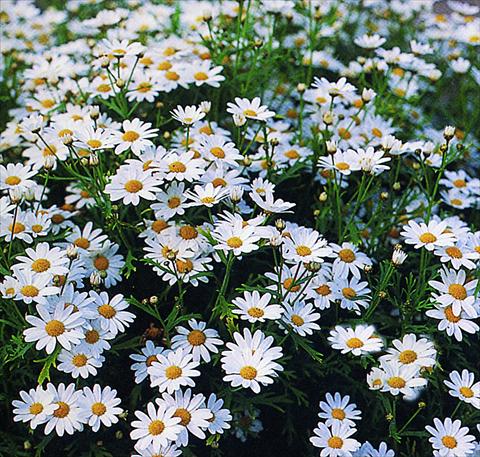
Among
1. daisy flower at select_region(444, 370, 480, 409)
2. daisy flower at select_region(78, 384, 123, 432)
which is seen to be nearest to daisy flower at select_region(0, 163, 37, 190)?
daisy flower at select_region(78, 384, 123, 432)

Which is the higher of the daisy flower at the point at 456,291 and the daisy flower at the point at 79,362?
the daisy flower at the point at 456,291

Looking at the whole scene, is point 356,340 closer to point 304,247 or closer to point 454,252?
point 304,247

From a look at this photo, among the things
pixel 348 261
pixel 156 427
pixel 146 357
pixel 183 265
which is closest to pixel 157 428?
pixel 156 427

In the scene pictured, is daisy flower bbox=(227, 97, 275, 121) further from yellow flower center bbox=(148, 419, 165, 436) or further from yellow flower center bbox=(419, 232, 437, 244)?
yellow flower center bbox=(148, 419, 165, 436)

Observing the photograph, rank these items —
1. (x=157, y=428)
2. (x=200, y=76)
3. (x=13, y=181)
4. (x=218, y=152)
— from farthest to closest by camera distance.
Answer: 1. (x=200, y=76)
2. (x=13, y=181)
3. (x=218, y=152)
4. (x=157, y=428)

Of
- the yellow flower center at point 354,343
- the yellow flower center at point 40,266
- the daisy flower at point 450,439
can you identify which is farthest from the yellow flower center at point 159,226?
the daisy flower at point 450,439

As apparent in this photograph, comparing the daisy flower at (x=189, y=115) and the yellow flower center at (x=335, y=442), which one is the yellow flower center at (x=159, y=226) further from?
the yellow flower center at (x=335, y=442)
